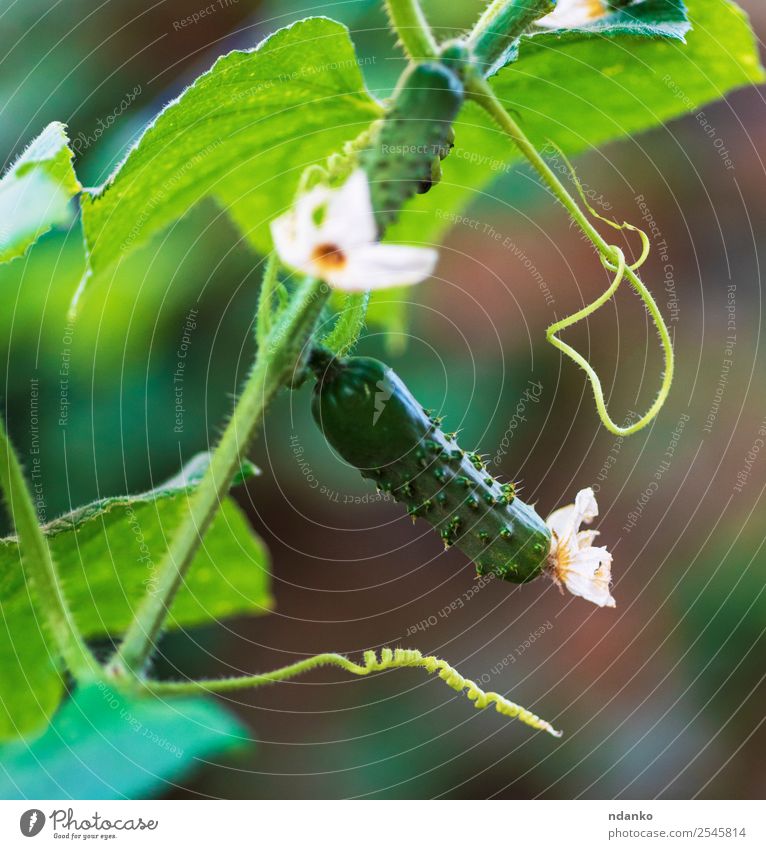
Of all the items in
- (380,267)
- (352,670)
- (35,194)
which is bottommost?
(352,670)

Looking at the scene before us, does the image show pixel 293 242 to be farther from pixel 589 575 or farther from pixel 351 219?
pixel 589 575

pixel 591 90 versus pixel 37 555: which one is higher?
pixel 591 90

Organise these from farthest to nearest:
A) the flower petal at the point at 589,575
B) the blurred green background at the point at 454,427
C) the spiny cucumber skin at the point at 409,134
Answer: the blurred green background at the point at 454,427 → the flower petal at the point at 589,575 → the spiny cucumber skin at the point at 409,134

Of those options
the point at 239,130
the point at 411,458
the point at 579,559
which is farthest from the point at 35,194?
the point at 579,559

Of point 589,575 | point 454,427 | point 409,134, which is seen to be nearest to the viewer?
point 409,134

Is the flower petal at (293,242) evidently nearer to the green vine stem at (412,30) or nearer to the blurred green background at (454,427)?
the green vine stem at (412,30)

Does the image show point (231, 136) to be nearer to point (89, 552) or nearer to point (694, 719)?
point (89, 552)

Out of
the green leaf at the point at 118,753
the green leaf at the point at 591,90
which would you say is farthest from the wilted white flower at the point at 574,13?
the green leaf at the point at 118,753
